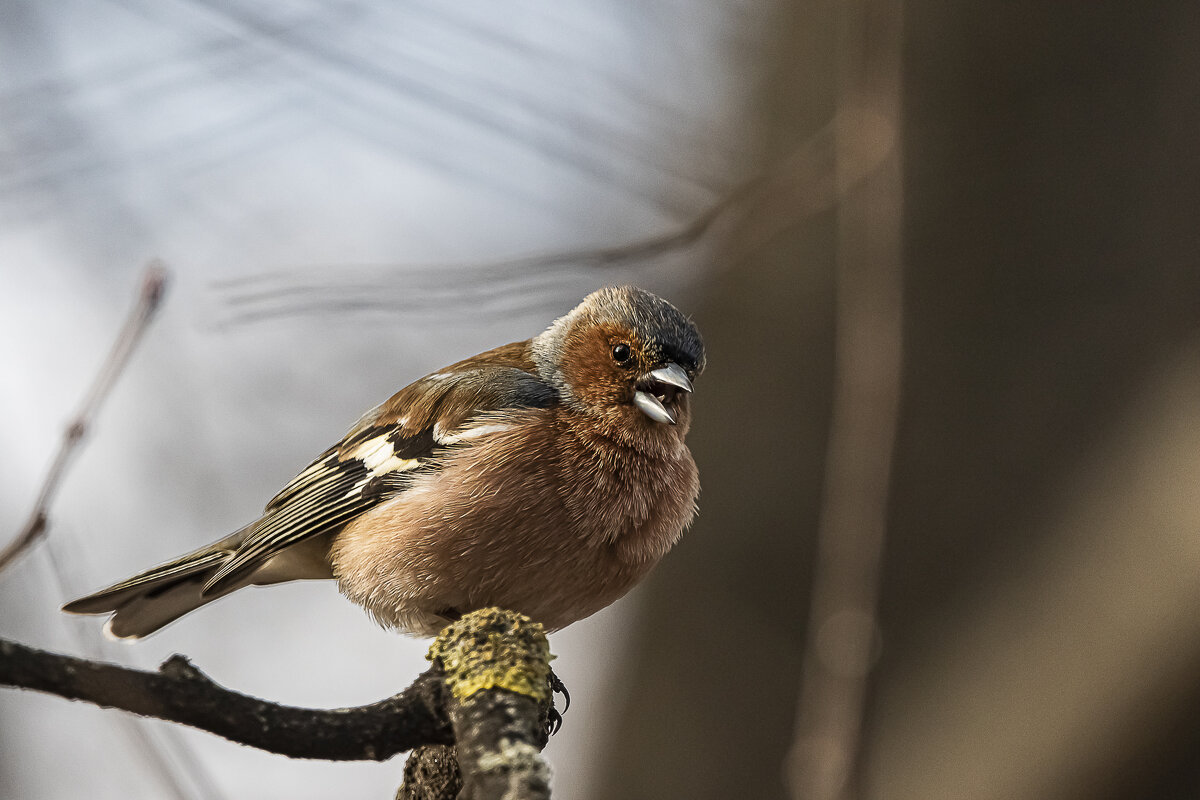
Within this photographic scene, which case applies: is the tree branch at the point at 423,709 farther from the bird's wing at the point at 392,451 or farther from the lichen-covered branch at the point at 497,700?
the bird's wing at the point at 392,451

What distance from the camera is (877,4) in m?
2.99

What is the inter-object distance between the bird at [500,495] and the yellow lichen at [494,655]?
1.95 feet

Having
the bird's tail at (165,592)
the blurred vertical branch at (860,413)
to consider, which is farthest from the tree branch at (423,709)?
the bird's tail at (165,592)

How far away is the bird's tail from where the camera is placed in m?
3.52

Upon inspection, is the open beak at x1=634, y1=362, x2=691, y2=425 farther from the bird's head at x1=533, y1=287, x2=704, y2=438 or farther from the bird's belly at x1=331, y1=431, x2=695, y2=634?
the bird's belly at x1=331, y1=431, x2=695, y2=634

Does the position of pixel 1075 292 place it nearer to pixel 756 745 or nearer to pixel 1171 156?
pixel 1171 156

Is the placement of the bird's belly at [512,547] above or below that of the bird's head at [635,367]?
below

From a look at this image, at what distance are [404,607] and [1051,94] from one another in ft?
11.0

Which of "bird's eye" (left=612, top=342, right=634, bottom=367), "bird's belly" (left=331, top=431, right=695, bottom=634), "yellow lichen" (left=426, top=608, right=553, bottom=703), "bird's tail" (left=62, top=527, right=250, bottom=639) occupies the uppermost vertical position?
"bird's eye" (left=612, top=342, right=634, bottom=367)

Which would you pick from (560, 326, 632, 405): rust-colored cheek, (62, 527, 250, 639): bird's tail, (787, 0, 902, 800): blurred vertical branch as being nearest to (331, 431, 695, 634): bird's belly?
(560, 326, 632, 405): rust-colored cheek

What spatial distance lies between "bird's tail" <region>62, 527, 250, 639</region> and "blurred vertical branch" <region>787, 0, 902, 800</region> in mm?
1973

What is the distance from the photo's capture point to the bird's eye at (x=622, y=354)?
334cm

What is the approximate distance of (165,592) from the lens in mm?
3584

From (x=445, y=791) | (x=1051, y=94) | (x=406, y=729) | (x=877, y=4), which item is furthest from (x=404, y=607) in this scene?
(x=1051, y=94)
